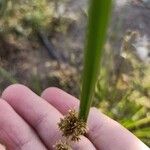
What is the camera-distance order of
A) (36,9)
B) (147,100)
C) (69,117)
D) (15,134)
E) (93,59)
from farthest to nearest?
(36,9)
(147,100)
(15,134)
(69,117)
(93,59)

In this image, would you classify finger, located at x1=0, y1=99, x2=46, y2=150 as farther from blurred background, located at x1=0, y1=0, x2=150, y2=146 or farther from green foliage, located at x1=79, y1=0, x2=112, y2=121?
green foliage, located at x1=79, y1=0, x2=112, y2=121

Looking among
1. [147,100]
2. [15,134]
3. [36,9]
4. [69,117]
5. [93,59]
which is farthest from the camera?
[36,9]

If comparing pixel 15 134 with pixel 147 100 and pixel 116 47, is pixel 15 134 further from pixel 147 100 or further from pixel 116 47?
pixel 116 47

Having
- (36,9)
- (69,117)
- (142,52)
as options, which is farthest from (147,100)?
(69,117)

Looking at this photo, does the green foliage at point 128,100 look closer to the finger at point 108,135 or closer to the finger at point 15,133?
the finger at point 108,135

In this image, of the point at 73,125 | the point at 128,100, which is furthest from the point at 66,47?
the point at 73,125

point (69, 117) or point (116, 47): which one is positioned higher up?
point (69, 117)

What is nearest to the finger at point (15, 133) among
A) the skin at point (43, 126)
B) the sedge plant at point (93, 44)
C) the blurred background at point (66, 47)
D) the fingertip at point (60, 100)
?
the skin at point (43, 126)

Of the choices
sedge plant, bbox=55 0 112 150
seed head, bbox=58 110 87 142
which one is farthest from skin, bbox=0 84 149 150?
sedge plant, bbox=55 0 112 150
